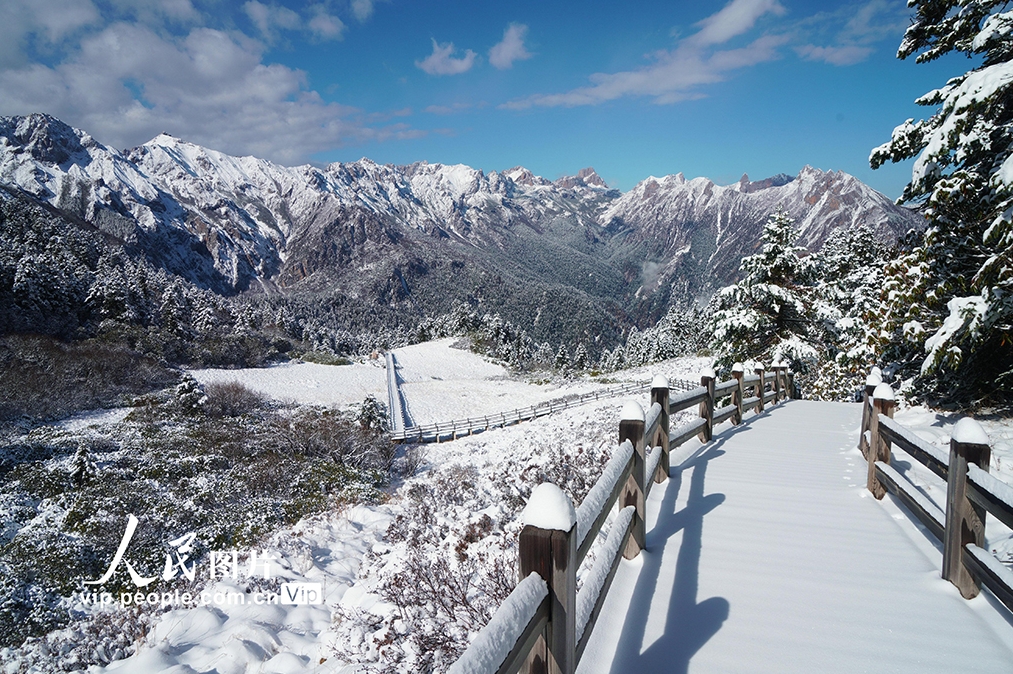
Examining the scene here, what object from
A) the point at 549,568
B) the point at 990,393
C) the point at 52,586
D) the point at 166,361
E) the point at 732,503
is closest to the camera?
the point at 549,568

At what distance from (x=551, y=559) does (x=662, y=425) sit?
4.34 m

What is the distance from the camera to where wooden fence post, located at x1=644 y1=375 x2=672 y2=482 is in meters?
5.81

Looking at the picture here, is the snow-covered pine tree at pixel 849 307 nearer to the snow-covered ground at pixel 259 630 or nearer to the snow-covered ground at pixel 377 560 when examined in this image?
the snow-covered ground at pixel 377 560

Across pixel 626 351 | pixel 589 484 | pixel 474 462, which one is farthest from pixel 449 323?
pixel 589 484

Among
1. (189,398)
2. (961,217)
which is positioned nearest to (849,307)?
(961,217)

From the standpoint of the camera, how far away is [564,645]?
6.67 feet

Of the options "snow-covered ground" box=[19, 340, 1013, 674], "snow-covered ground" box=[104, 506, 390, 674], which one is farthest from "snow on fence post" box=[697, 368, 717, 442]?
"snow-covered ground" box=[104, 506, 390, 674]

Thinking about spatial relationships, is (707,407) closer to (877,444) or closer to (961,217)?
(877,444)

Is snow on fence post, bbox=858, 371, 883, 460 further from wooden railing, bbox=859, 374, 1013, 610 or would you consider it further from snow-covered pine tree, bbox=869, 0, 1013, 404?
wooden railing, bbox=859, 374, 1013, 610

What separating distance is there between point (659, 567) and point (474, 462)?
1132cm

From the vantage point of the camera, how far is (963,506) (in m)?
3.30

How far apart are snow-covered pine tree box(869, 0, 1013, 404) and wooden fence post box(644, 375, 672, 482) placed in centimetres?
408

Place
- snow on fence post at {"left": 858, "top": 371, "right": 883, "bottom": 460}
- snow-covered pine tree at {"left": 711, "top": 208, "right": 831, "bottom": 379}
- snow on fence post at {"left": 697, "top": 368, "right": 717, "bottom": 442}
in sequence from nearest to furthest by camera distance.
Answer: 1. snow on fence post at {"left": 858, "top": 371, "right": 883, "bottom": 460}
2. snow on fence post at {"left": 697, "top": 368, "right": 717, "bottom": 442}
3. snow-covered pine tree at {"left": 711, "top": 208, "right": 831, "bottom": 379}

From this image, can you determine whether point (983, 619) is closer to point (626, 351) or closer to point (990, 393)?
point (990, 393)
